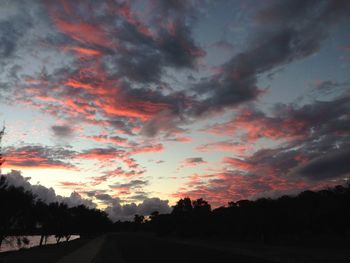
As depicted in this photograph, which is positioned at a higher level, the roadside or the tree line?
the tree line

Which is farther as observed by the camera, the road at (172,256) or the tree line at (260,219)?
the tree line at (260,219)

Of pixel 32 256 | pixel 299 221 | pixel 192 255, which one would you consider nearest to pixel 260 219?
pixel 299 221

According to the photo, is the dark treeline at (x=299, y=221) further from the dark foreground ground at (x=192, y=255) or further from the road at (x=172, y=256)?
the road at (x=172, y=256)

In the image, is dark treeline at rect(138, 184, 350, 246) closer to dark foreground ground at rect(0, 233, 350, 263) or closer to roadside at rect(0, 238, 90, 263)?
dark foreground ground at rect(0, 233, 350, 263)

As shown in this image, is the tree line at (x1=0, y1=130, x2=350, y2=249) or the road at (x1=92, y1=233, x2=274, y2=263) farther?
the tree line at (x1=0, y1=130, x2=350, y2=249)

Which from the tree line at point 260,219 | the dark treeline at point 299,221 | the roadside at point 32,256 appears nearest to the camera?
the roadside at point 32,256

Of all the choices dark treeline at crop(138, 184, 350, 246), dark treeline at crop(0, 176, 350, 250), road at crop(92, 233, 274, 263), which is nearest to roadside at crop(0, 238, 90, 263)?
dark treeline at crop(0, 176, 350, 250)

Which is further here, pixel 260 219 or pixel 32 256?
pixel 260 219

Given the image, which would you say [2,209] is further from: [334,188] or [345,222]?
[334,188]

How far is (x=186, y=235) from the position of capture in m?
162

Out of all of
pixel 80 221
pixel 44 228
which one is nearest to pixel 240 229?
pixel 44 228

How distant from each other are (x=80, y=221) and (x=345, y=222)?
140015 mm

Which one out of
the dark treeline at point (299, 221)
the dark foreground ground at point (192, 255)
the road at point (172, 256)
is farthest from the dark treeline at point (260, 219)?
the road at point (172, 256)

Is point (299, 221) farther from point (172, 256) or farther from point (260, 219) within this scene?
point (172, 256)
